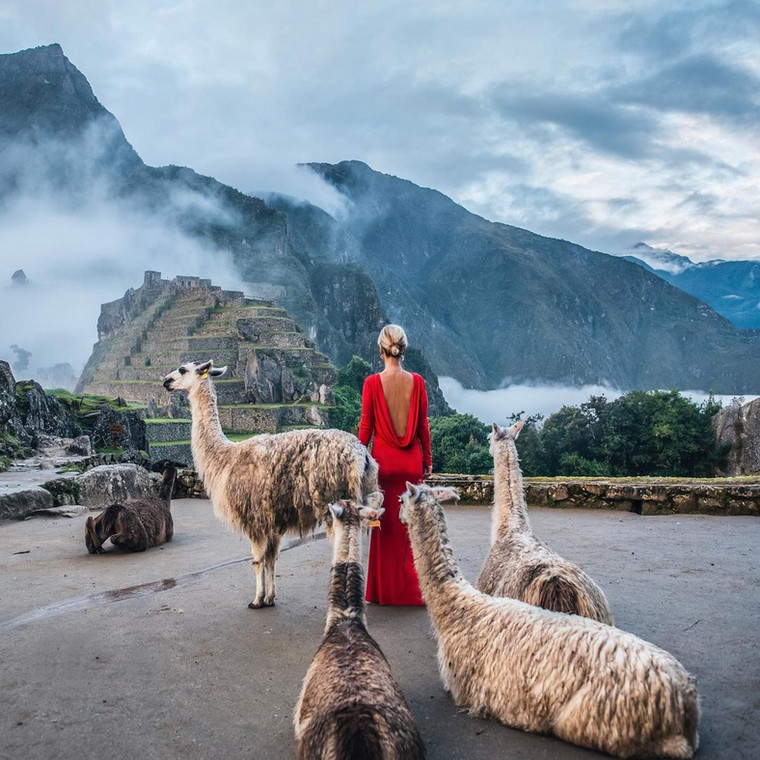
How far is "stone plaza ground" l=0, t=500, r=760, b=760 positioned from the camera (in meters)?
2.74

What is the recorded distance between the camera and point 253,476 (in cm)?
457

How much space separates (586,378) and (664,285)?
48.3 meters

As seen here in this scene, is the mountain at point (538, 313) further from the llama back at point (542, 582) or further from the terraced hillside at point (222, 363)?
the llama back at point (542, 582)

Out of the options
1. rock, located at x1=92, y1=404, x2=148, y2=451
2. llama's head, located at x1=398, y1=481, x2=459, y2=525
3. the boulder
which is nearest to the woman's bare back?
llama's head, located at x1=398, y1=481, x2=459, y2=525

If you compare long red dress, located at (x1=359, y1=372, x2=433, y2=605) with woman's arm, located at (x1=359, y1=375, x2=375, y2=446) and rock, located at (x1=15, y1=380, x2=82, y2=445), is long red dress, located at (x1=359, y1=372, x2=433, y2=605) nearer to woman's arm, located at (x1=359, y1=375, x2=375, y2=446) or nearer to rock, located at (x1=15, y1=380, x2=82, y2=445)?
woman's arm, located at (x1=359, y1=375, x2=375, y2=446)

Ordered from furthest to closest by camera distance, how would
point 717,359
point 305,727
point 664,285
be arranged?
point 664,285
point 717,359
point 305,727

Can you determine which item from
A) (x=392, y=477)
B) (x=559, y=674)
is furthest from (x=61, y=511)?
(x=559, y=674)

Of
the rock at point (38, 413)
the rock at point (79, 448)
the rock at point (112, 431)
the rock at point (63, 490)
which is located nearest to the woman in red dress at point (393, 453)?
the rock at point (63, 490)

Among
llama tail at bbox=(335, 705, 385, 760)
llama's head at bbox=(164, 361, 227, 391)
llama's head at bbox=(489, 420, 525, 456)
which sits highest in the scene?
llama's head at bbox=(164, 361, 227, 391)

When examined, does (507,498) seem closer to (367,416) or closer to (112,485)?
(367,416)

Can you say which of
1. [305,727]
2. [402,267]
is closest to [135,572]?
[305,727]

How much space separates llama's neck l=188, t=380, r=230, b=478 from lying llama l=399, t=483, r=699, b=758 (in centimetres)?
229

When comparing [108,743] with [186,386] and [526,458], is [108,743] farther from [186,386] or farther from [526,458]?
[526,458]

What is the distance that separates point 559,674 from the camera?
104 inches
